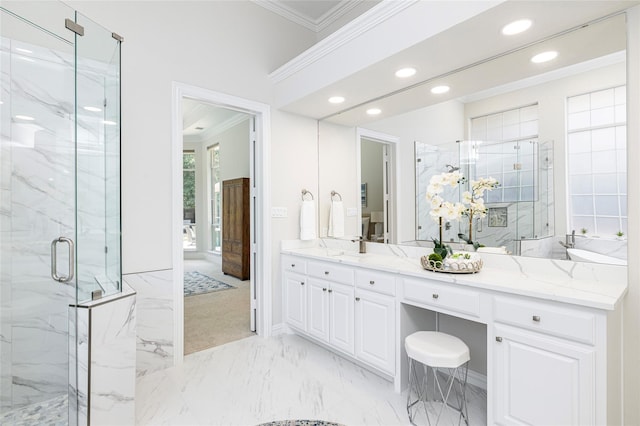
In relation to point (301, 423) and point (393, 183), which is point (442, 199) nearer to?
point (393, 183)

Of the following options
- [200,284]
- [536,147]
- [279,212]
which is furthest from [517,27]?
[200,284]

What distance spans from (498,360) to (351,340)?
3.70 ft

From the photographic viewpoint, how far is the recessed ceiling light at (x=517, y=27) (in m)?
1.77

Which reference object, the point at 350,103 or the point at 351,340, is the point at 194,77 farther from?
Result: the point at 351,340

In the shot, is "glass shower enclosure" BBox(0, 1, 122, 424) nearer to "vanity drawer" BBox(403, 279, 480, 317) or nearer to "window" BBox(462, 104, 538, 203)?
"vanity drawer" BBox(403, 279, 480, 317)

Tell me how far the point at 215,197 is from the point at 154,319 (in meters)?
5.95

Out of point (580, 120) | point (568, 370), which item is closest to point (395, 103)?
point (580, 120)

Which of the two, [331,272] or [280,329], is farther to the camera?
[280,329]

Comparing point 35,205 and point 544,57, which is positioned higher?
point 544,57

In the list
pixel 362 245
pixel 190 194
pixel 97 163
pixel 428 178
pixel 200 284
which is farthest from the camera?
pixel 190 194

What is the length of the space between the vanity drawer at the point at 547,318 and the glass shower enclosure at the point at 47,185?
220 centimetres

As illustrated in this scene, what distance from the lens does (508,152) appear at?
6.86 feet

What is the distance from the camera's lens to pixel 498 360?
173cm

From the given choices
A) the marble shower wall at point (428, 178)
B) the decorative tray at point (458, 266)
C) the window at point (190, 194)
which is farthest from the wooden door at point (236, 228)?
the decorative tray at point (458, 266)
